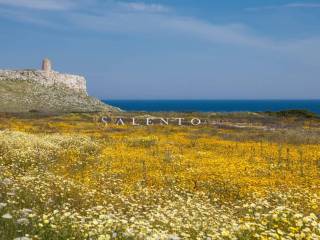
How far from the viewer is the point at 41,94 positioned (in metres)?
120

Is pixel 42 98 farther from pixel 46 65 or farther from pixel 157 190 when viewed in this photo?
Answer: pixel 157 190

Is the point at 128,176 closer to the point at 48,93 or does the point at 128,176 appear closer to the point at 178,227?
the point at 178,227

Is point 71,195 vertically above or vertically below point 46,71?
below

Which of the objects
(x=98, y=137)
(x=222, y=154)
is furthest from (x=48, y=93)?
(x=222, y=154)

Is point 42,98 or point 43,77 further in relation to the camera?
point 43,77

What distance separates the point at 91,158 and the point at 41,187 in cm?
872

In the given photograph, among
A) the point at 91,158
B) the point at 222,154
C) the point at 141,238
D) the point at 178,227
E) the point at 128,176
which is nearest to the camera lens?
the point at 141,238

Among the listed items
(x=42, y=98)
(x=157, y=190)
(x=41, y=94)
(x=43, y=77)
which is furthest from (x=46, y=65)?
(x=157, y=190)

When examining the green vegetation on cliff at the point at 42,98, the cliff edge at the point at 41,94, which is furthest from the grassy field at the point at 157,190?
the green vegetation on cliff at the point at 42,98

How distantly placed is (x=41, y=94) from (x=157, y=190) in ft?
360

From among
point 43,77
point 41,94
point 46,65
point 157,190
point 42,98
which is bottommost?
point 157,190

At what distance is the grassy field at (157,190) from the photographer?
813 cm

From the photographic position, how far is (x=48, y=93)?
4850 inches

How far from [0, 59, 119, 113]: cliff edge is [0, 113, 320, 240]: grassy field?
73640mm
